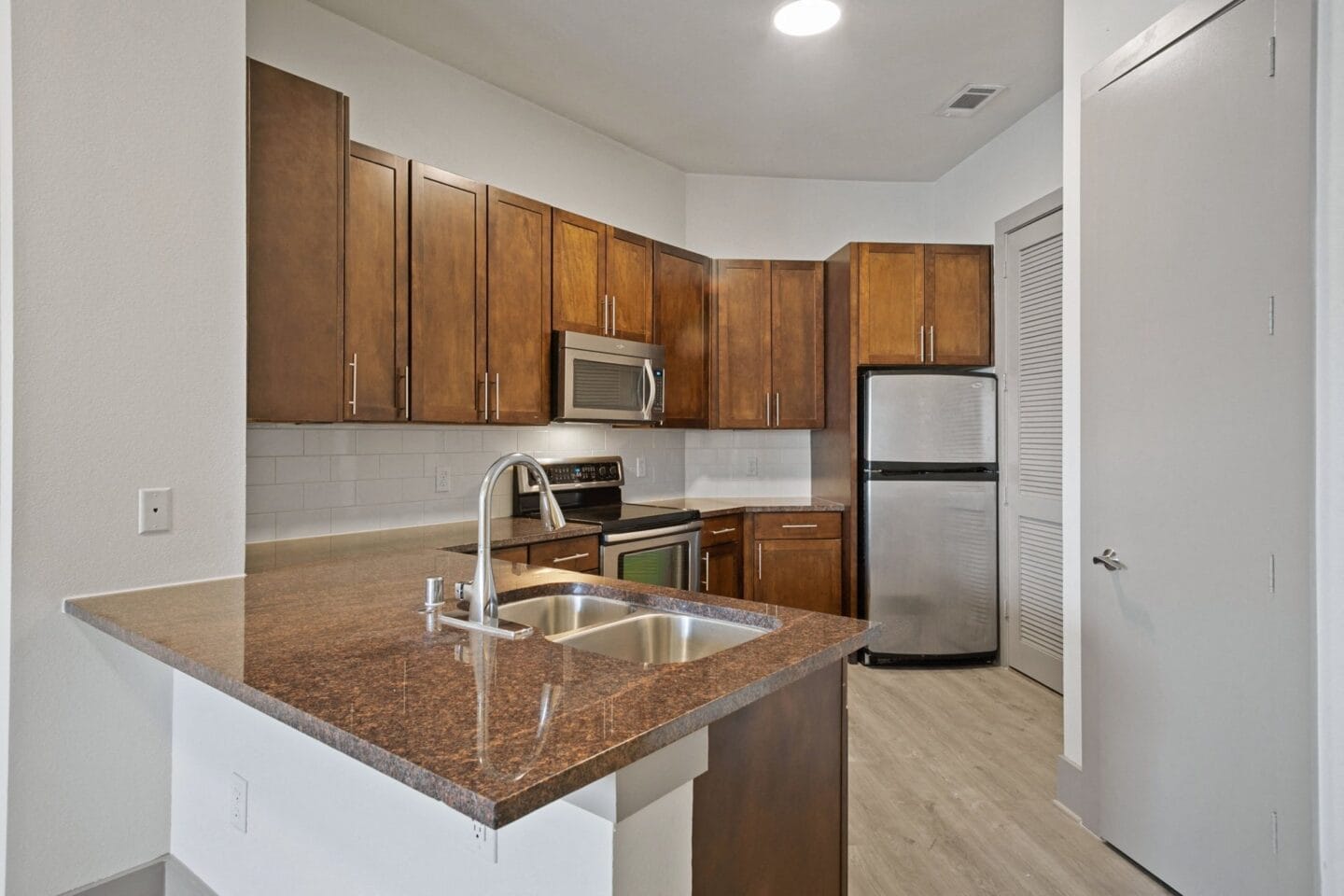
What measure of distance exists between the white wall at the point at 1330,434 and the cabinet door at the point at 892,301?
2.45m

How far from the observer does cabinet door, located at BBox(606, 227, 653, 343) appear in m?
3.65

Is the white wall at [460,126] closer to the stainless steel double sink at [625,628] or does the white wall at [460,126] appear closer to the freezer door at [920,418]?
the freezer door at [920,418]

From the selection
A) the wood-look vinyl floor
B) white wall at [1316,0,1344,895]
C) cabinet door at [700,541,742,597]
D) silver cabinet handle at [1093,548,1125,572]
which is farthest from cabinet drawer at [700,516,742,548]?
white wall at [1316,0,1344,895]

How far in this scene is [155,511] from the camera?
5.73 feet

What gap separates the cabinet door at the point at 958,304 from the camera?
4066 mm

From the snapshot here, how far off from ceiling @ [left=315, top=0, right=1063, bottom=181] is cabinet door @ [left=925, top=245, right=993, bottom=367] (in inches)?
25.7

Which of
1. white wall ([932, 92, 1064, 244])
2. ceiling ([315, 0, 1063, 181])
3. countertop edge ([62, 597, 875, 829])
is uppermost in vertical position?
ceiling ([315, 0, 1063, 181])

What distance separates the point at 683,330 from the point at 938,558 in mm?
1865

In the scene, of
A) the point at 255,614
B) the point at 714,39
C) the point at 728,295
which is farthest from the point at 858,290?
the point at 255,614

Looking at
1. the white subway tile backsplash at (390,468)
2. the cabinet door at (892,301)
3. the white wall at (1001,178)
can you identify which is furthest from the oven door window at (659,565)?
the white wall at (1001,178)

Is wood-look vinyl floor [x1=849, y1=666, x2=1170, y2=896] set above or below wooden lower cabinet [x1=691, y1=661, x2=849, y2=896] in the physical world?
below

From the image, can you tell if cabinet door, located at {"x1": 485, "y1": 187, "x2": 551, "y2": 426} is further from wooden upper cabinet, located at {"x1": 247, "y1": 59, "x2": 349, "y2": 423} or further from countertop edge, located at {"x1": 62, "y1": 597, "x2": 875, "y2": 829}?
countertop edge, located at {"x1": 62, "y1": 597, "x2": 875, "y2": 829}

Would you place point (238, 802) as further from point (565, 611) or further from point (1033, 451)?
point (1033, 451)

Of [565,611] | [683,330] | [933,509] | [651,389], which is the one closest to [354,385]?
A: [565,611]
